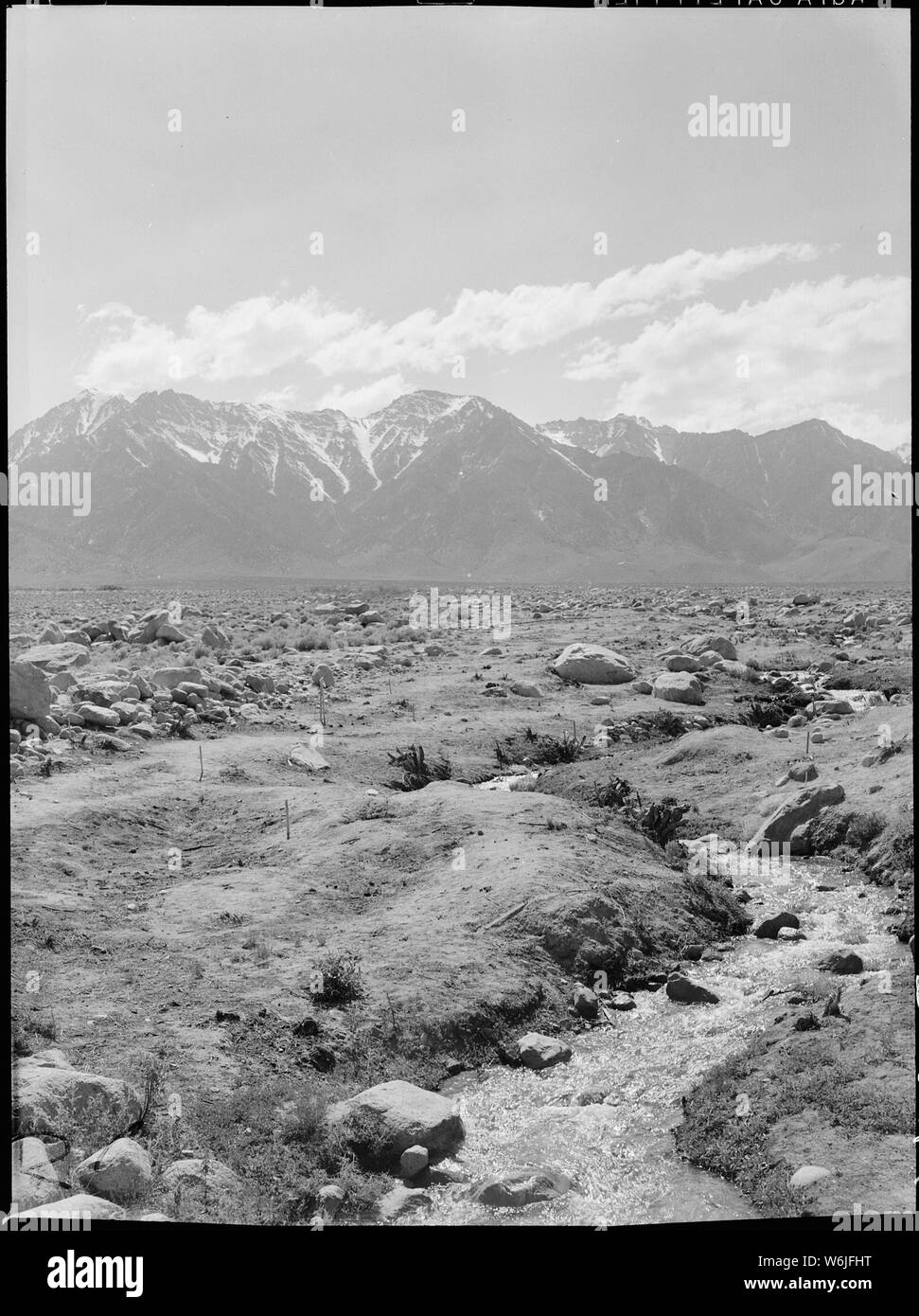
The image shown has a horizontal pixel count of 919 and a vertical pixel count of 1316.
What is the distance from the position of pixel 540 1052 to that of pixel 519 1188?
1225mm

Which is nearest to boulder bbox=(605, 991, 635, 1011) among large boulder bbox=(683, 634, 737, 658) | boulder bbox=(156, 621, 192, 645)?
large boulder bbox=(683, 634, 737, 658)

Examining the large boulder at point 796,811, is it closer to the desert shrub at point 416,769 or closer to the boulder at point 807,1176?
the desert shrub at point 416,769

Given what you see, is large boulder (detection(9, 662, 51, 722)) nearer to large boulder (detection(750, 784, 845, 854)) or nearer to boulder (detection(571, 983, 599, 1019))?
boulder (detection(571, 983, 599, 1019))

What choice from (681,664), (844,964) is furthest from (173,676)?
(844,964)

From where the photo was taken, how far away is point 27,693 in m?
11.6

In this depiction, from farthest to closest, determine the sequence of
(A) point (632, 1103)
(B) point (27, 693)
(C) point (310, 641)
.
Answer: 1. (C) point (310, 641)
2. (B) point (27, 693)
3. (A) point (632, 1103)

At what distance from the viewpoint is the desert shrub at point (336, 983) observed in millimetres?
6512

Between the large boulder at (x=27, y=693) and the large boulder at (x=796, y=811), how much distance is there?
8.64 m

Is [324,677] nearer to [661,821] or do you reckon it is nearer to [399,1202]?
[661,821]

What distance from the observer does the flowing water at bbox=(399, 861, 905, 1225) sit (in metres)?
5.14

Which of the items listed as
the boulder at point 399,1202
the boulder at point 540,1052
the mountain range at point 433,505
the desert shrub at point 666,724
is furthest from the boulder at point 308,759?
the mountain range at point 433,505

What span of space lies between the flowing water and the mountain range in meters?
41.9

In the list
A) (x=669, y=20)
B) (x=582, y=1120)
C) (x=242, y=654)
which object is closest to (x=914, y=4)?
(x=669, y=20)
